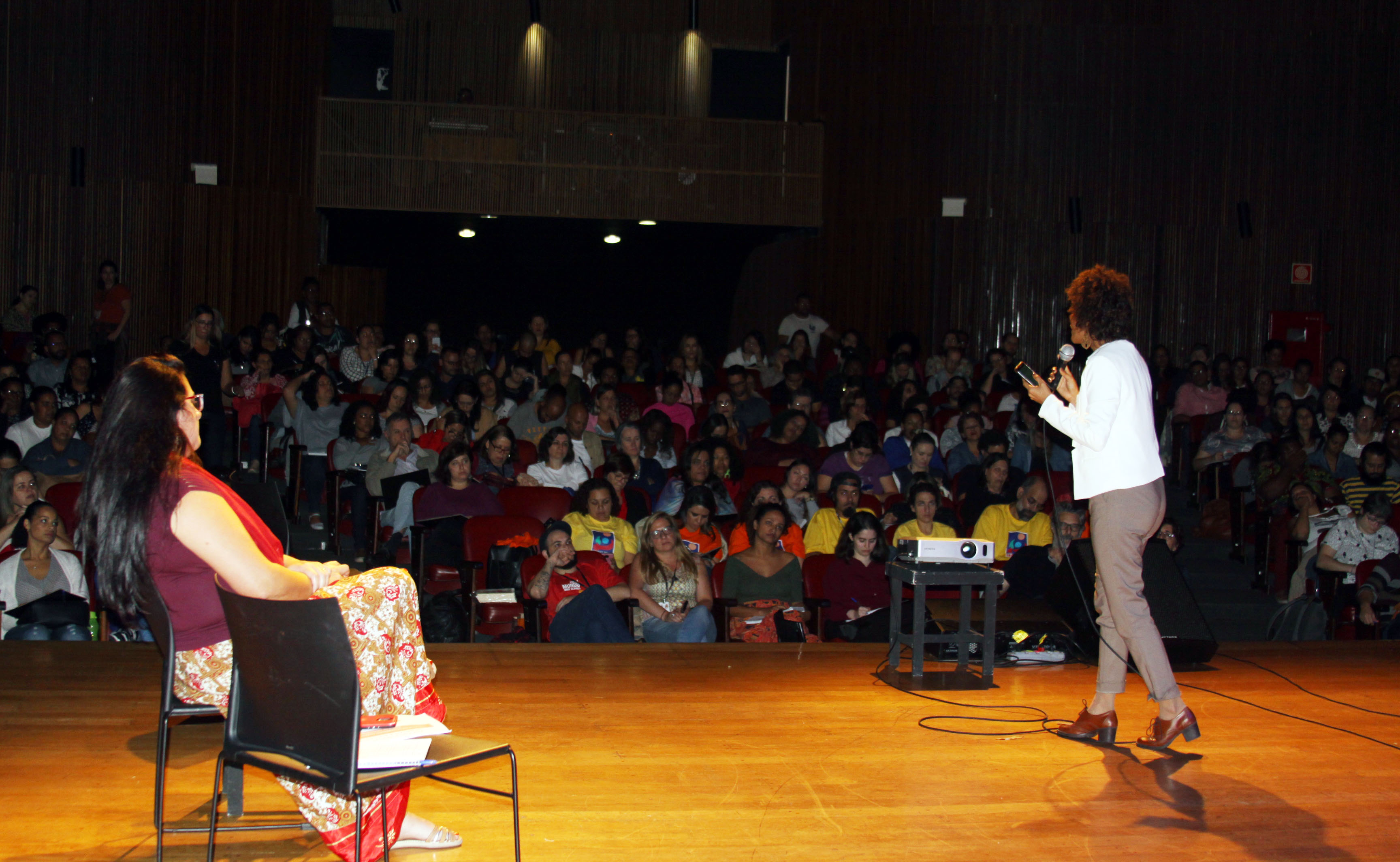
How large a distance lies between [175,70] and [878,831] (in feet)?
26.4

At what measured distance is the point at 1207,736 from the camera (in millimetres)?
3184

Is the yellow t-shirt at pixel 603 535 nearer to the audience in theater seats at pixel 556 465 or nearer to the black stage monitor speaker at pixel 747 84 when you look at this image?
the audience in theater seats at pixel 556 465

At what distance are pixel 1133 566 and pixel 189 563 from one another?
217 centimetres

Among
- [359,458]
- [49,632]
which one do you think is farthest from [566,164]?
[49,632]

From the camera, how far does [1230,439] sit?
7.27 m

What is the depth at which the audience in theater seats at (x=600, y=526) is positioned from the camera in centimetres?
529

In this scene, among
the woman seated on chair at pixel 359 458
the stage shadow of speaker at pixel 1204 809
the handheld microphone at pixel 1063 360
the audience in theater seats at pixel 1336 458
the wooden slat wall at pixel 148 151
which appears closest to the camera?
the stage shadow of speaker at pixel 1204 809

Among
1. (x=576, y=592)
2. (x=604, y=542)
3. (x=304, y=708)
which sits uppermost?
(x=304, y=708)

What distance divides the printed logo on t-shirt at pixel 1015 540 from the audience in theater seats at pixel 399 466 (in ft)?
9.37

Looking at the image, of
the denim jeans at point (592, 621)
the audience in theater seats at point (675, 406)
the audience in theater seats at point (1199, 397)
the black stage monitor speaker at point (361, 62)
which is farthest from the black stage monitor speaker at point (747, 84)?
the denim jeans at point (592, 621)

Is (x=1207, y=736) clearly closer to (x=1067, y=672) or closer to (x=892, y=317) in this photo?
(x=1067, y=672)

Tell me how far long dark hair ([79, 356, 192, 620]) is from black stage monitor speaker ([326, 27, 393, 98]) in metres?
8.93

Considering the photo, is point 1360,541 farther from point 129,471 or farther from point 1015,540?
point 129,471

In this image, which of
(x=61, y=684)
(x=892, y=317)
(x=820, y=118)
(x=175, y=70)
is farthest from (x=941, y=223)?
(x=61, y=684)
